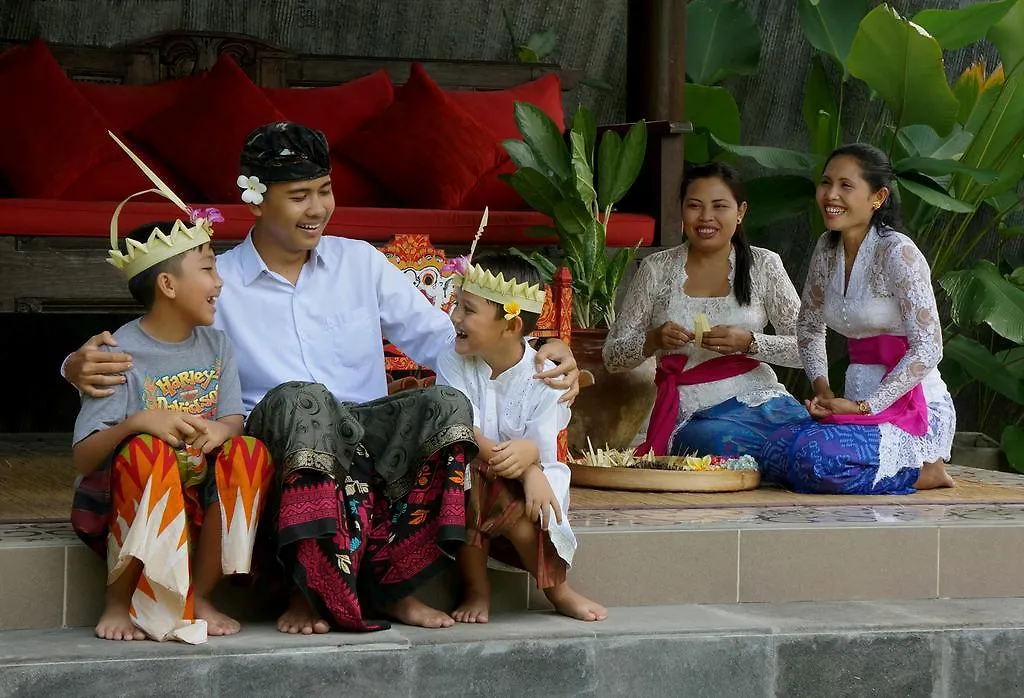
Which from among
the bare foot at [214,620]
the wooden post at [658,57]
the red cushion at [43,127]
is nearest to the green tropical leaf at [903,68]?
the wooden post at [658,57]

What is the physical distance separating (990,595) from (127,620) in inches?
72.2

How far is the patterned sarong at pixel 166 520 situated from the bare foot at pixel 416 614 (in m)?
0.31

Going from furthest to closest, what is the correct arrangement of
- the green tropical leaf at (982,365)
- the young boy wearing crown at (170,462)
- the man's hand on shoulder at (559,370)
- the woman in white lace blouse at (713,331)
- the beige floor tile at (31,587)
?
the green tropical leaf at (982,365), the woman in white lace blouse at (713,331), the man's hand on shoulder at (559,370), the beige floor tile at (31,587), the young boy wearing crown at (170,462)

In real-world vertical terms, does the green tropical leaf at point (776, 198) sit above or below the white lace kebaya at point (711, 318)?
above

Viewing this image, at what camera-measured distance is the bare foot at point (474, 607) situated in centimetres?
267

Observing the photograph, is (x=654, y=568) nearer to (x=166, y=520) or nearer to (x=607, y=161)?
(x=166, y=520)

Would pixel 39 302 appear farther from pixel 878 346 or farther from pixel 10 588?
pixel 878 346

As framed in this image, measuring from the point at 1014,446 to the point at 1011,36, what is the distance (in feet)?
4.80

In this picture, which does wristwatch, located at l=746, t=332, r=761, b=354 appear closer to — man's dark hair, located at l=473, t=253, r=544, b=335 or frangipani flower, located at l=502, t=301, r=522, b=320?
man's dark hair, located at l=473, t=253, r=544, b=335

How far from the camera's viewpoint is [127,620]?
251 cm

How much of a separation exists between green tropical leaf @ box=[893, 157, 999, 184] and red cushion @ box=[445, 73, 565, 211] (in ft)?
3.90

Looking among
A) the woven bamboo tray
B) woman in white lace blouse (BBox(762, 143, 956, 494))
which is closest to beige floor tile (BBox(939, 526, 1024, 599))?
woman in white lace blouse (BBox(762, 143, 956, 494))

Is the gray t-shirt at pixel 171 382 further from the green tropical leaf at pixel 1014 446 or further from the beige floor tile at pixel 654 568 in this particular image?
the green tropical leaf at pixel 1014 446

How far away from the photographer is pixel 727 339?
12.2 ft
